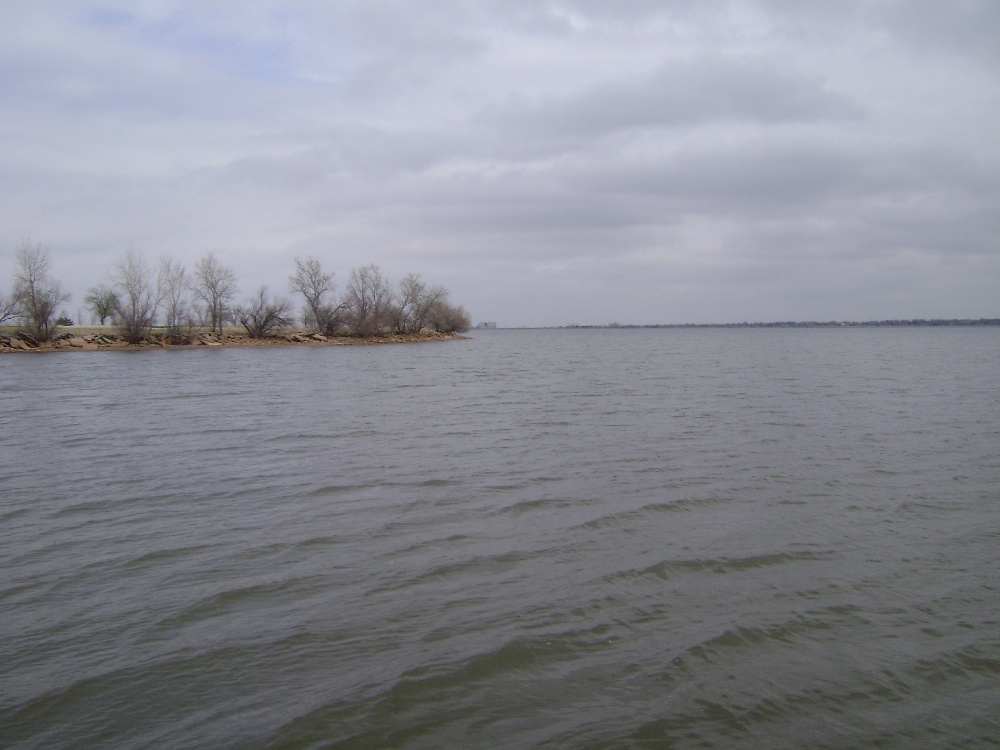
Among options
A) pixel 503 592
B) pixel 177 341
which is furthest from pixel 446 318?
pixel 503 592

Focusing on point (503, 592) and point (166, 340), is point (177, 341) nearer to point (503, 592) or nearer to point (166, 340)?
point (166, 340)

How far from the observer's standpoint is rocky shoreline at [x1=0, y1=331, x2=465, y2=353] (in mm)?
63719

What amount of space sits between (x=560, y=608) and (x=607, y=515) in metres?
2.90

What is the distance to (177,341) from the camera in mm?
74000

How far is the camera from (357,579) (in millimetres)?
6621

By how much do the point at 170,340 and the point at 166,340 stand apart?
1.33 ft

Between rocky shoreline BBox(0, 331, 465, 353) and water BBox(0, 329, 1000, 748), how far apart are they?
200 ft

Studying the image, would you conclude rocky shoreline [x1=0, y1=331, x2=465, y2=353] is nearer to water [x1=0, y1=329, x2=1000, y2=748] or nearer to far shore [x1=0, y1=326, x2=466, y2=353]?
far shore [x1=0, y1=326, x2=466, y2=353]

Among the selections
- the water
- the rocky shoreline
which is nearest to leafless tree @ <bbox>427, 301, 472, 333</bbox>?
the rocky shoreline

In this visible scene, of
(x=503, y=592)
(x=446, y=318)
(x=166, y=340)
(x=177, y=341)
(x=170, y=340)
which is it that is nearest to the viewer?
(x=503, y=592)

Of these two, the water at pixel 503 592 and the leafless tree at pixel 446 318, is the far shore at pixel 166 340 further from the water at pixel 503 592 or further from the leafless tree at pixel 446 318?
the water at pixel 503 592

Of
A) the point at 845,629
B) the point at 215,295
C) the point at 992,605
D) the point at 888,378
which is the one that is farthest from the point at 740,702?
the point at 215,295

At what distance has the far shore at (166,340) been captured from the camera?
64.1 metres

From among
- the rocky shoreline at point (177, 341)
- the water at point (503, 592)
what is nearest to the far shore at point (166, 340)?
the rocky shoreline at point (177, 341)
